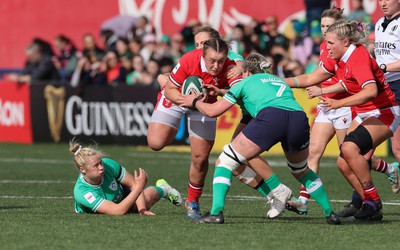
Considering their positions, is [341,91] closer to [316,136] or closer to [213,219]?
[316,136]

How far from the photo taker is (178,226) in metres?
10.0

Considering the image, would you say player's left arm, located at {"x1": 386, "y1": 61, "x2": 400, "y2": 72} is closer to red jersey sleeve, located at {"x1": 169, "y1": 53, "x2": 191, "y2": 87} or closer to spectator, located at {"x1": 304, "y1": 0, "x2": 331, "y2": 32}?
red jersey sleeve, located at {"x1": 169, "y1": 53, "x2": 191, "y2": 87}

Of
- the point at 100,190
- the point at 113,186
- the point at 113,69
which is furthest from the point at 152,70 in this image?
the point at 100,190

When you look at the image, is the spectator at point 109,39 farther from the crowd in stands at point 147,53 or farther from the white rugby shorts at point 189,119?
the white rugby shorts at point 189,119

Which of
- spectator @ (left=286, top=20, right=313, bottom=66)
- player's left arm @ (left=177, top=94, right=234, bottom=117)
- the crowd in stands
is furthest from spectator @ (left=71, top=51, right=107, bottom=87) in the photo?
player's left arm @ (left=177, top=94, right=234, bottom=117)

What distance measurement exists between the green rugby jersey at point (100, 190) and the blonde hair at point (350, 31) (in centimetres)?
252

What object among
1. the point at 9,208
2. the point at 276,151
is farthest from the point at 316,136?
the point at 276,151

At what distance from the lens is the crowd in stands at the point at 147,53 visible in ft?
68.7

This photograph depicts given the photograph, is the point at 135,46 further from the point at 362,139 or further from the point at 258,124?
the point at 258,124

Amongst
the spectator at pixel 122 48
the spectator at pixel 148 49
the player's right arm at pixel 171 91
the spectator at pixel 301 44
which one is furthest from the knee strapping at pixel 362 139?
the spectator at pixel 122 48

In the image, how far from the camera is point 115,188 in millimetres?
11078

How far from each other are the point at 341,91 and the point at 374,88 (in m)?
0.84

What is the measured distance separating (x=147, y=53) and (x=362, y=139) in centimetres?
1304

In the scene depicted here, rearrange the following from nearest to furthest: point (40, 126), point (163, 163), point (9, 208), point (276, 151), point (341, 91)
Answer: point (341, 91), point (9, 208), point (163, 163), point (276, 151), point (40, 126)
